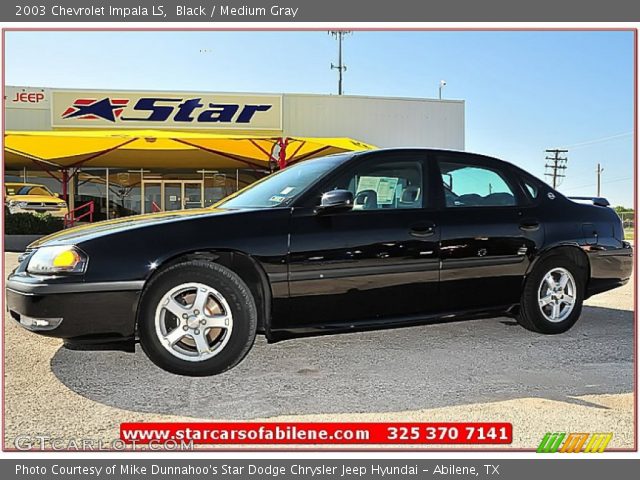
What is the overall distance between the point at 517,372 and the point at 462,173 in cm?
155

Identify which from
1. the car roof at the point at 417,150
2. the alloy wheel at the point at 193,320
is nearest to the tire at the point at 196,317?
the alloy wheel at the point at 193,320

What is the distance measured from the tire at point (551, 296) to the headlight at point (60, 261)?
Result: 10.6 ft

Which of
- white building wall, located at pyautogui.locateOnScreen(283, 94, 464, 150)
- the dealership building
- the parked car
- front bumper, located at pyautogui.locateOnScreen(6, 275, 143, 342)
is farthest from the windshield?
front bumper, located at pyautogui.locateOnScreen(6, 275, 143, 342)

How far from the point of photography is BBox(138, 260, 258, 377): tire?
3.40 m

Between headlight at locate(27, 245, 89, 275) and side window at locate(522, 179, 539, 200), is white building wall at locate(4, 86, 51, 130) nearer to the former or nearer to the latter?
headlight at locate(27, 245, 89, 275)

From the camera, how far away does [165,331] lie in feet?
11.3

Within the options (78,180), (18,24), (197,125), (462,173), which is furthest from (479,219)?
→ (78,180)

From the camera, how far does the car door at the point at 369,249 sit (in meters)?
3.67

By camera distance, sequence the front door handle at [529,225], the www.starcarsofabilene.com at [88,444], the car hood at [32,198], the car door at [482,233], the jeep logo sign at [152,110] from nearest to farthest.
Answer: the www.starcarsofabilene.com at [88,444]
the car door at [482,233]
the front door handle at [529,225]
the car hood at [32,198]
the jeep logo sign at [152,110]

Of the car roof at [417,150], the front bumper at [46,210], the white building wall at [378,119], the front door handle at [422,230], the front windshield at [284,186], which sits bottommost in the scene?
the front bumper at [46,210]

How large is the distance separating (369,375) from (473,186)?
175 cm

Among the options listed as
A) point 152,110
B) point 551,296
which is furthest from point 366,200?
point 152,110

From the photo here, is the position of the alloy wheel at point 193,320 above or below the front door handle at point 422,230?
below

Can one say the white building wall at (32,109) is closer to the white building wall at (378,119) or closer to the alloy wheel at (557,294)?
the white building wall at (378,119)
